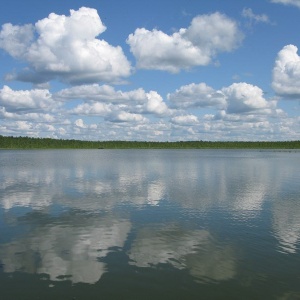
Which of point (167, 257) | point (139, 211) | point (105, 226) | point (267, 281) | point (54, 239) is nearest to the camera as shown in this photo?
point (267, 281)

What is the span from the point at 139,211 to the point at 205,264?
1266 cm

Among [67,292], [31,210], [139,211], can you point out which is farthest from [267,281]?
[31,210]

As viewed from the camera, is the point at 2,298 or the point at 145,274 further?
the point at 145,274

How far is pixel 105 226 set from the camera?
23.6 metres

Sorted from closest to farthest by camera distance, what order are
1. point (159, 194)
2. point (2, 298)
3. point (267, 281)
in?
point (2, 298) < point (267, 281) < point (159, 194)

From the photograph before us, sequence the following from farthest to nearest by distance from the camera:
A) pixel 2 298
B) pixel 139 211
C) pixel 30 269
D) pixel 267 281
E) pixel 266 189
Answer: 1. pixel 266 189
2. pixel 139 211
3. pixel 30 269
4. pixel 267 281
5. pixel 2 298

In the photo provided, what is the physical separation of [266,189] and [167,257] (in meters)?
27.5

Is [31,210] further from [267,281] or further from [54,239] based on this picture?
[267,281]

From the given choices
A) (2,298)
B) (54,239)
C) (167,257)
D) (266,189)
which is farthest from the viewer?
(266,189)

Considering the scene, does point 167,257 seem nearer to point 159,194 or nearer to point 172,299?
point 172,299

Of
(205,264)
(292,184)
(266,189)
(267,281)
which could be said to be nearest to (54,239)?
(205,264)

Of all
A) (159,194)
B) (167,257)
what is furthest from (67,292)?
(159,194)

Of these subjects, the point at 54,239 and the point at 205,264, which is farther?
the point at 54,239

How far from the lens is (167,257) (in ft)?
57.4
